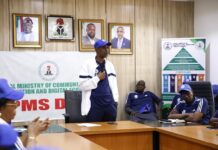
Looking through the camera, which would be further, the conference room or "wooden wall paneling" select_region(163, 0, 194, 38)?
"wooden wall paneling" select_region(163, 0, 194, 38)

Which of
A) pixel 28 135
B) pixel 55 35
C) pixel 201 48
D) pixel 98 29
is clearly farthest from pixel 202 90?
pixel 28 135

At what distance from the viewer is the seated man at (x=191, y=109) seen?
398 centimetres

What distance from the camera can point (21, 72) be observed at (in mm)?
6023

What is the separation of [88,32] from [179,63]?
1.85 metres

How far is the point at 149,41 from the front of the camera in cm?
694

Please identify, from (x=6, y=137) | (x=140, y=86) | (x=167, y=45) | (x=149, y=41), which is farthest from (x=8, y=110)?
(x=149, y=41)

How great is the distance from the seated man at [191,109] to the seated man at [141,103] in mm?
2081

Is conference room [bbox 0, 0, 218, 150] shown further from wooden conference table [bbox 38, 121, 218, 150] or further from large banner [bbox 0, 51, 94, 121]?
wooden conference table [bbox 38, 121, 218, 150]

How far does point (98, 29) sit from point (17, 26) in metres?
1.47

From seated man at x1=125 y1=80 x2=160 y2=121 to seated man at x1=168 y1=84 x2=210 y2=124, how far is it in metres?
2.08

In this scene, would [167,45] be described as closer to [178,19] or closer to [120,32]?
[178,19]

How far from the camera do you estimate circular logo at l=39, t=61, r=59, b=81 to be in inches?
243

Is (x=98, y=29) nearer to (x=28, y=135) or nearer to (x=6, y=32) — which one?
(x=6, y=32)

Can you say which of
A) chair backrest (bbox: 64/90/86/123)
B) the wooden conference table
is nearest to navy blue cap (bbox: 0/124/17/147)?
the wooden conference table
